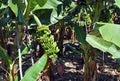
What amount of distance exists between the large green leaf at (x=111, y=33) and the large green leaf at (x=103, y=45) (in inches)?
3.0

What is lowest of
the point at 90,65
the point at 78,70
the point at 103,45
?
the point at 78,70

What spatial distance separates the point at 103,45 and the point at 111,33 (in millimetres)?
106

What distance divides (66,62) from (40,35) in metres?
2.46

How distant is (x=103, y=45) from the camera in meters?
1.63

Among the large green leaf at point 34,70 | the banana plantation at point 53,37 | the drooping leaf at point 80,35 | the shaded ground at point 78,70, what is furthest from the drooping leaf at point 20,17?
the shaded ground at point 78,70

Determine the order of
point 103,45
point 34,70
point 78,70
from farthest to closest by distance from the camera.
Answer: point 78,70, point 34,70, point 103,45

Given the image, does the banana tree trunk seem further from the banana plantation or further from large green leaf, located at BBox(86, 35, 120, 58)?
large green leaf, located at BBox(86, 35, 120, 58)

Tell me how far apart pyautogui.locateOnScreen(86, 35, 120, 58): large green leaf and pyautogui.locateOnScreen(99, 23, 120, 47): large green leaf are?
0.25ft

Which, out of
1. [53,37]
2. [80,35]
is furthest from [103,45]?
[80,35]

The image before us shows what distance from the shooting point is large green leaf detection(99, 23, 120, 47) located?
1521mm

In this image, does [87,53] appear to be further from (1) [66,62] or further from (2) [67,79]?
(1) [66,62]

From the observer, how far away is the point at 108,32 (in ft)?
5.04

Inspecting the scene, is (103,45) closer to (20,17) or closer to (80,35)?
(20,17)

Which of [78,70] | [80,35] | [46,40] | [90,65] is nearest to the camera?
[46,40]
